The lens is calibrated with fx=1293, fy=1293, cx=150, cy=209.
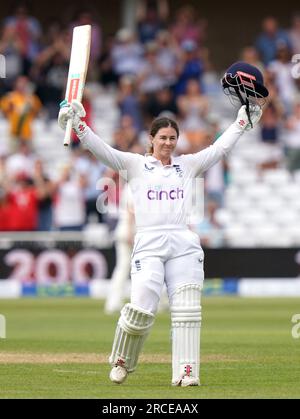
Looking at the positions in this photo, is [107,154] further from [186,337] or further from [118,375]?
[118,375]

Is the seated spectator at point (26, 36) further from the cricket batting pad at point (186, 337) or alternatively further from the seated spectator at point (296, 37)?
the cricket batting pad at point (186, 337)

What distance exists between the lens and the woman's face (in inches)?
336

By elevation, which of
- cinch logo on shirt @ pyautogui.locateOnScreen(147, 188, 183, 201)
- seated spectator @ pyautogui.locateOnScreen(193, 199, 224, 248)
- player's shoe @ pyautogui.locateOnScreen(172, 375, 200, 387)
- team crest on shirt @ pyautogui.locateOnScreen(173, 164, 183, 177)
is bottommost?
player's shoe @ pyautogui.locateOnScreen(172, 375, 200, 387)

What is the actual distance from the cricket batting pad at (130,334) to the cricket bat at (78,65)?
128 centimetres

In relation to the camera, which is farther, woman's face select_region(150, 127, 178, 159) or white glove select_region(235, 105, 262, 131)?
white glove select_region(235, 105, 262, 131)

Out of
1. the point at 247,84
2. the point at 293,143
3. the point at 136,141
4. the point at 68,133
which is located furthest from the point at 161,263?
the point at 293,143

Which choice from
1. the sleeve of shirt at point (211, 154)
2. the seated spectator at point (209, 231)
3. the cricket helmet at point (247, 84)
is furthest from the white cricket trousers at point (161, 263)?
the seated spectator at point (209, 231)

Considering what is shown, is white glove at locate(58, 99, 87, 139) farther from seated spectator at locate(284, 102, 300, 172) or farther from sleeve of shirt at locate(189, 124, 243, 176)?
seated spectator at locate(284, 102, 300, 172)

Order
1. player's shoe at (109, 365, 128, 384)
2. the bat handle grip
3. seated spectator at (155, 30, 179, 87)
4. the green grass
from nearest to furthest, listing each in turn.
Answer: the green grass < the bat handle grip < player's shoe at (109, 365, 128, 384) < seated spectator at (155, 30, 179, 87)

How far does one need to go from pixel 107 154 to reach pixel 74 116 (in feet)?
1.11

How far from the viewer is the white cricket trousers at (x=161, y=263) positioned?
840 centimetres

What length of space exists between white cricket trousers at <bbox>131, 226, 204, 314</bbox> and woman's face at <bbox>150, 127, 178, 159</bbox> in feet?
1.67

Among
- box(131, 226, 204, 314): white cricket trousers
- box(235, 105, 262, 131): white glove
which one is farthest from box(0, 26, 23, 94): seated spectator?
box(131, 226, 204, 314): white cricket trousers
